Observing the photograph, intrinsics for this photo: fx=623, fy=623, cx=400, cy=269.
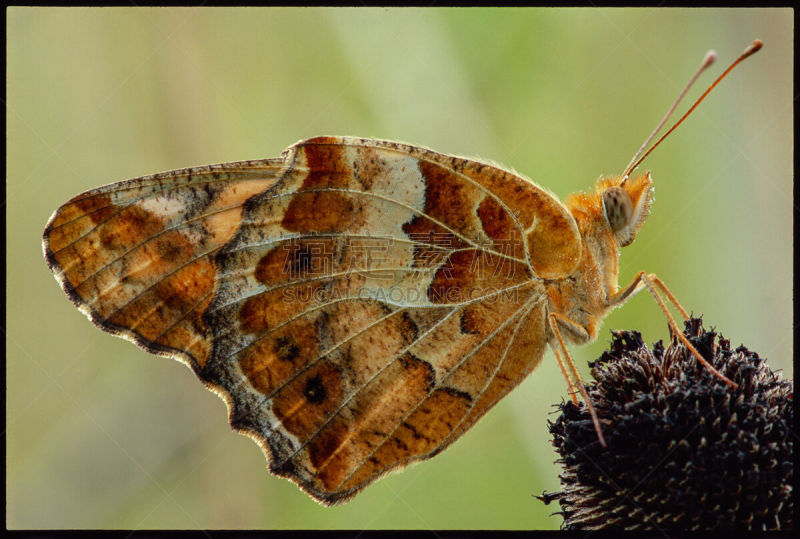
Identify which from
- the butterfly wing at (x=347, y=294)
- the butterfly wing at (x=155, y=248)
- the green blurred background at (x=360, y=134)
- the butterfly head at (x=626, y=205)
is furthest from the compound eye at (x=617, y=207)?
the butterfly wing at (x=155, y=248)

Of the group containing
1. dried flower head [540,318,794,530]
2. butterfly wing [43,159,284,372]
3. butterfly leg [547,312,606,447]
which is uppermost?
butterfly wing [43,159,284,372]

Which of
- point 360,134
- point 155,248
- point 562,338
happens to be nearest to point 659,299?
point 562,338

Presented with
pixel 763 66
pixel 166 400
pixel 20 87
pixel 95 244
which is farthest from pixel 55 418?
pixel 763 66

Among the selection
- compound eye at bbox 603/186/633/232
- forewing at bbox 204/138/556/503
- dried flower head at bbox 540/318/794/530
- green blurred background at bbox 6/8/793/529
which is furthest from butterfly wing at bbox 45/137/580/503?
green blurred background at bbox 6/8/793/529

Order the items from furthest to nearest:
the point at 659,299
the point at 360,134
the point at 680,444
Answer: the point at 360,134
the point at 659,299
the point at 680,444

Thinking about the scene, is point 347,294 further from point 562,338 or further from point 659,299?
point 659,299

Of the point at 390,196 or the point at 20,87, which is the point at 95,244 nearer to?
the point at 390,196

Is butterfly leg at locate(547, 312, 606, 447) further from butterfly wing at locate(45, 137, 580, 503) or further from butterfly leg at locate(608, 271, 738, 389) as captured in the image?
butterfly leg at locate(608, 271, 738, 389)
